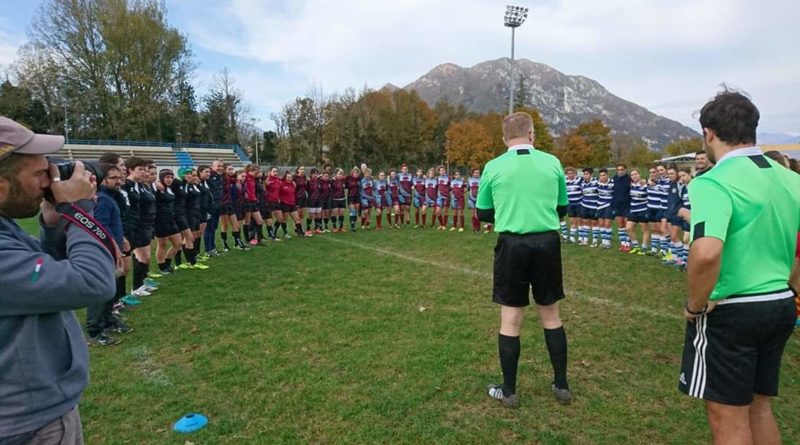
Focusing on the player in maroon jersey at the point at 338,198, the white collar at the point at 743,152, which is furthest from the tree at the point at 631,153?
the white collar at the point at 743,152

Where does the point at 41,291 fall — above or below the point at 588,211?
above

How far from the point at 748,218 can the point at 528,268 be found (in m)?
1.66

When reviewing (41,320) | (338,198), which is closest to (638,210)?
(338,198)

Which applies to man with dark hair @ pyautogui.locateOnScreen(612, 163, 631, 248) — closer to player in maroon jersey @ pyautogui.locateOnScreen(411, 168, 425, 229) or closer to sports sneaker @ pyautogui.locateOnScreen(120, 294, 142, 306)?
player in maroon jersey @ pyautogui.locateOnScreen(411, 168, 425, 229)

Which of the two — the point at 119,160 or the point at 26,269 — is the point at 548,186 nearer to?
the point at 26,269

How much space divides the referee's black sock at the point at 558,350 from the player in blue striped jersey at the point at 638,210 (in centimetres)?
870

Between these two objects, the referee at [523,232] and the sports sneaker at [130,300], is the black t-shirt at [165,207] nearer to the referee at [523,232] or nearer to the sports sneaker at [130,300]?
the sports sneaker at [130,300]

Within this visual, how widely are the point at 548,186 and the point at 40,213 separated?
3217 millimetres

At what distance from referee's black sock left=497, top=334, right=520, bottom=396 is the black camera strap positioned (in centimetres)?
301

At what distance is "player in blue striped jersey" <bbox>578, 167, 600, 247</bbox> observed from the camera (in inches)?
498

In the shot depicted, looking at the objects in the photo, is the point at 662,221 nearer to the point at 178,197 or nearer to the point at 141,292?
the point at 178,197

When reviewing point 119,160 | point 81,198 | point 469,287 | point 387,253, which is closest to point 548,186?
point 81,198

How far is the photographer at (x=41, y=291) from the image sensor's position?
1.52 meters

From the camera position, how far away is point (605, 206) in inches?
482
